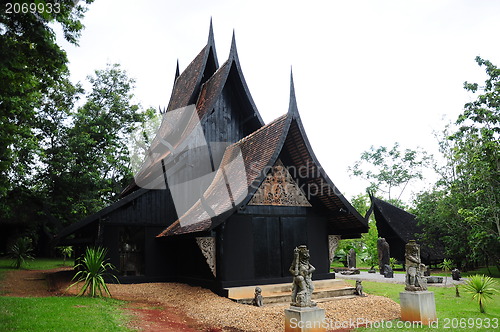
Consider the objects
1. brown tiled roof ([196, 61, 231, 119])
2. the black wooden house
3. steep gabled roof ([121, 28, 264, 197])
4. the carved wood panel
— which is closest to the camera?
the black wooden house

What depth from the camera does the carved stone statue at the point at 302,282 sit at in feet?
22.1

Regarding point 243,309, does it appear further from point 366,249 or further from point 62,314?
point 366,249

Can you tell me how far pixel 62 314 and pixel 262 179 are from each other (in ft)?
18.1

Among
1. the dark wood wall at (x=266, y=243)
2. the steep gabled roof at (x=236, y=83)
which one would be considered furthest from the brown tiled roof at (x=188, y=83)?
the dark wood wall at (x=266, y=243)

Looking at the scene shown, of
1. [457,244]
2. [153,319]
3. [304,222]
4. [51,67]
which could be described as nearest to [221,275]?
[153,319]

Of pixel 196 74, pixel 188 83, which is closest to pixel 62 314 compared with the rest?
pixel 196 74

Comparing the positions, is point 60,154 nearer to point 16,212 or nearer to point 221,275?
point 16,212

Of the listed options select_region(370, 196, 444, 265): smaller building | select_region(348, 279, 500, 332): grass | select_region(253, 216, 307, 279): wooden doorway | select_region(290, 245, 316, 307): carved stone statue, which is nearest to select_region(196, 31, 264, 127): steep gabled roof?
select_region(253, 216, 307, 279): wooden doorway

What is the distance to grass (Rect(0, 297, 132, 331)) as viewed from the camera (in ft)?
22.7

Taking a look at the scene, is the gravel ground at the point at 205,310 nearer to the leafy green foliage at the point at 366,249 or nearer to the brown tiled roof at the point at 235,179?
the brown tiled roof at the point at 235,179

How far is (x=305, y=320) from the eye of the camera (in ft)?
21.3

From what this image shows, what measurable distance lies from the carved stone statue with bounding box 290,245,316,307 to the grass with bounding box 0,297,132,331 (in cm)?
318

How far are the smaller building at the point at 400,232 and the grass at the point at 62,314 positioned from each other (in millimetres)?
19375

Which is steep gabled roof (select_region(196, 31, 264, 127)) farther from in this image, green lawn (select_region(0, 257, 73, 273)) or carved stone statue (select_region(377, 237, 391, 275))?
green lawn (select_region(0, 257, 73, 273))
